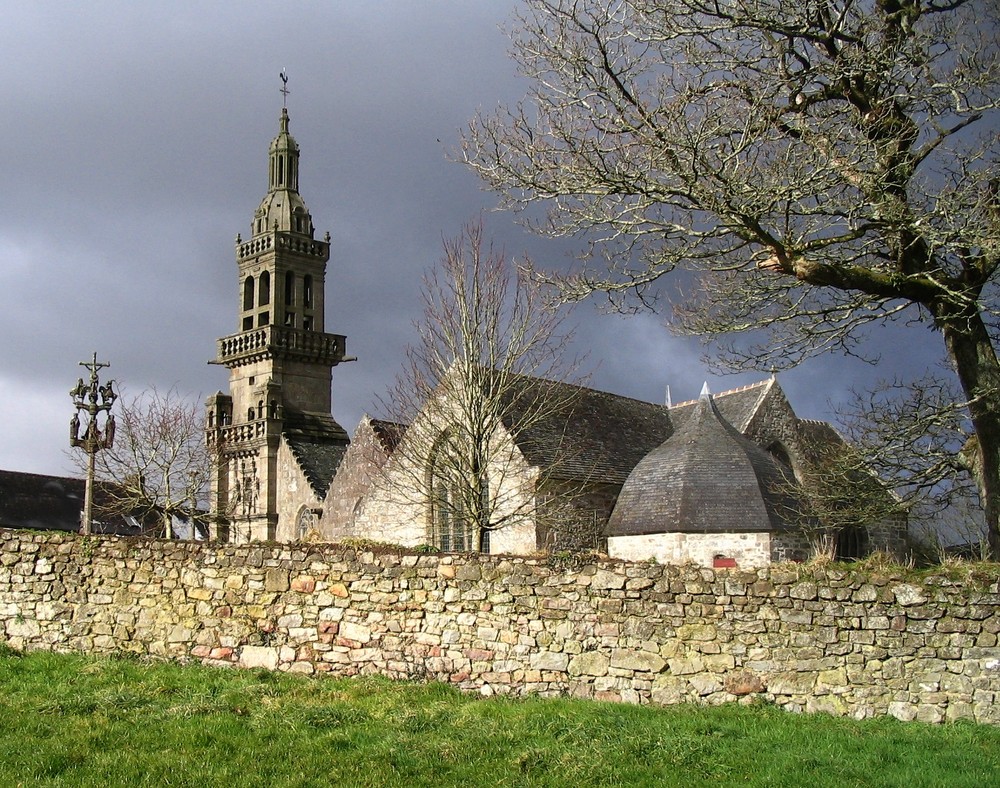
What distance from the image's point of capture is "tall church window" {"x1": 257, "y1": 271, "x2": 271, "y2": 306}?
50906 mm

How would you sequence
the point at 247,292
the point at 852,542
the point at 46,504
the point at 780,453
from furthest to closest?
the point at 247,292, the point at 46,504, the point at 780,453, the point at 852,542

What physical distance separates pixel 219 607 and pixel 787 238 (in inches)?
331

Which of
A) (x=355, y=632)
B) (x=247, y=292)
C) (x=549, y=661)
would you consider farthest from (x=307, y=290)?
(x=549, y=661)

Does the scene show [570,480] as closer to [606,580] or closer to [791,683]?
[606,580]

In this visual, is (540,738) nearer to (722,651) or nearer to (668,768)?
(668,768)

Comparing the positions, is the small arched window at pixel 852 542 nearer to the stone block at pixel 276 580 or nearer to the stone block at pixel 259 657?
the stone block at pixel 276 580

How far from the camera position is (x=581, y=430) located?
96.5ft

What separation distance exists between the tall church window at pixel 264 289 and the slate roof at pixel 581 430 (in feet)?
79.3

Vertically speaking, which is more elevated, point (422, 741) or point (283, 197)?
point (283, 197)

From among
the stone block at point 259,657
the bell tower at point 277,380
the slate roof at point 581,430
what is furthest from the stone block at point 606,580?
the bell tower at point 277,380

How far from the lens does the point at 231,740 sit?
882 centimetres

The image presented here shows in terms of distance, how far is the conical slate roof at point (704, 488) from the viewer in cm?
2438

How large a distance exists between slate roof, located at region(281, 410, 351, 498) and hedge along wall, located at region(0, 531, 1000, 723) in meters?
27.1

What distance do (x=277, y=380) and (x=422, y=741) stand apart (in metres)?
40.8
